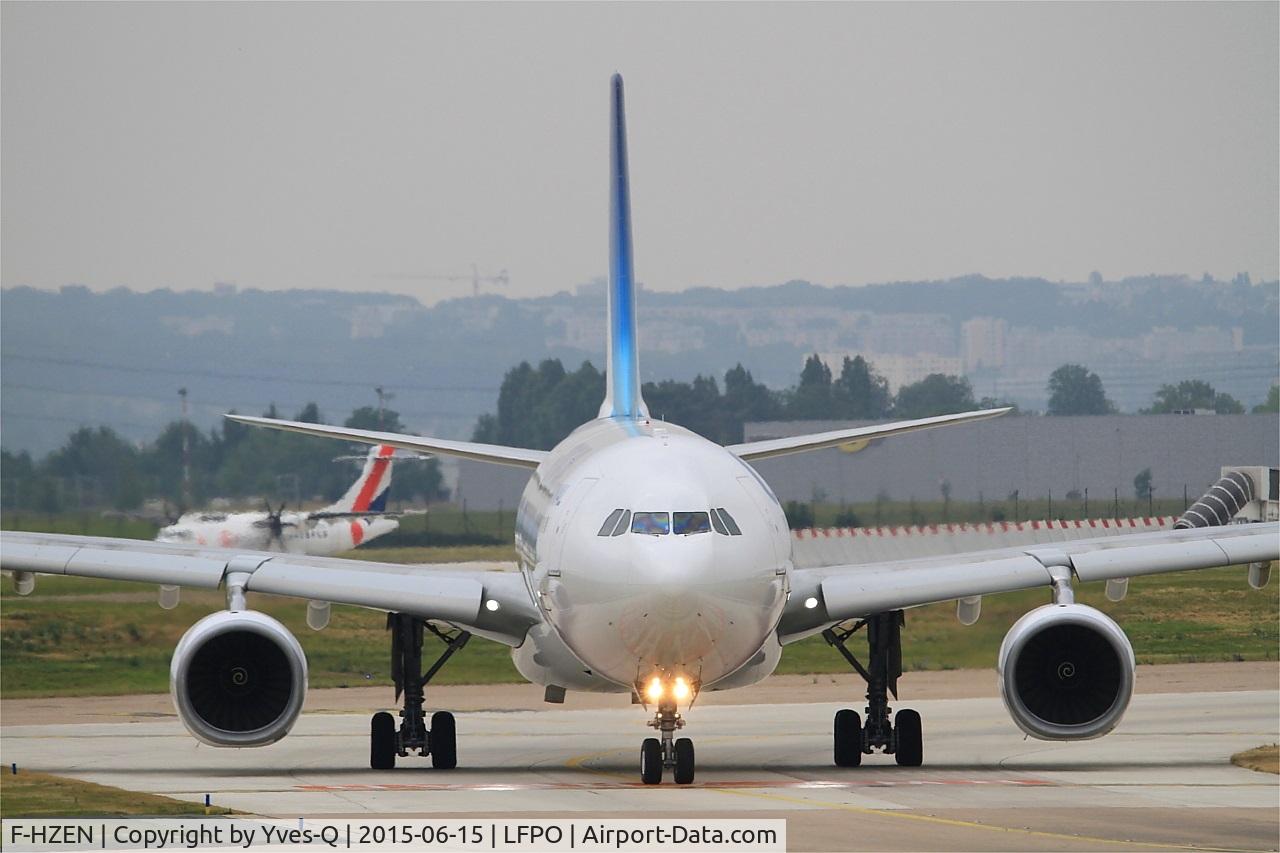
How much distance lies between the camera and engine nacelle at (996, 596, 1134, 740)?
1919cm

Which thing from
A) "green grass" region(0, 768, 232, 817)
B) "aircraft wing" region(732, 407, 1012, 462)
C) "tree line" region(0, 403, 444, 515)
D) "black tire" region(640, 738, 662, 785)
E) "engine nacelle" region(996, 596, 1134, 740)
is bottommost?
"green grass" region(0, 768, 232, 817)

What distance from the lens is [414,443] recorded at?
22.7 meters

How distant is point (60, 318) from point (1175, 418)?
131ft

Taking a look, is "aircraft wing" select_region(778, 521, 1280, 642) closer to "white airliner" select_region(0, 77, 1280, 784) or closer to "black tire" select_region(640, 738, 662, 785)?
"white airliner" select_region(0, 77, 1280, 784)

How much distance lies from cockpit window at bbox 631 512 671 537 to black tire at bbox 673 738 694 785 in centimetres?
240

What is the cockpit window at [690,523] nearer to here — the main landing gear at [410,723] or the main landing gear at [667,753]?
the main landing gear at [667,753]

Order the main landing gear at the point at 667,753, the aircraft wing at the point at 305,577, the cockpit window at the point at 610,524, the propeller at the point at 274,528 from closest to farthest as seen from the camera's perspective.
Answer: the cockpit window at the point at 610,524 < the main landing gear at the point at 667,753 < the aircraft wing at the point at 305,577 < the propeller at the point at 274,528

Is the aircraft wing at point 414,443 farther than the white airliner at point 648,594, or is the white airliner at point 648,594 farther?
the aircraft wing at point 414,443

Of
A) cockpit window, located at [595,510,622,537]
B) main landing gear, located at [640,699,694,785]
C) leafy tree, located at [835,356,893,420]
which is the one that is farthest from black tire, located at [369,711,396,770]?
leafy tree, located at [835,356,893,420]

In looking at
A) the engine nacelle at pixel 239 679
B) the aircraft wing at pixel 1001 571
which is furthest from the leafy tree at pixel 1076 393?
the engine nacelle at pixel 239 679

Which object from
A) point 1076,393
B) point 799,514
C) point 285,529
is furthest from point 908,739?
point 1076,393

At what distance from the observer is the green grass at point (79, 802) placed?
16844mm

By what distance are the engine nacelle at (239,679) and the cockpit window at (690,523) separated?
4.58 m

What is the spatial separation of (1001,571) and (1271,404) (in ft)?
158
